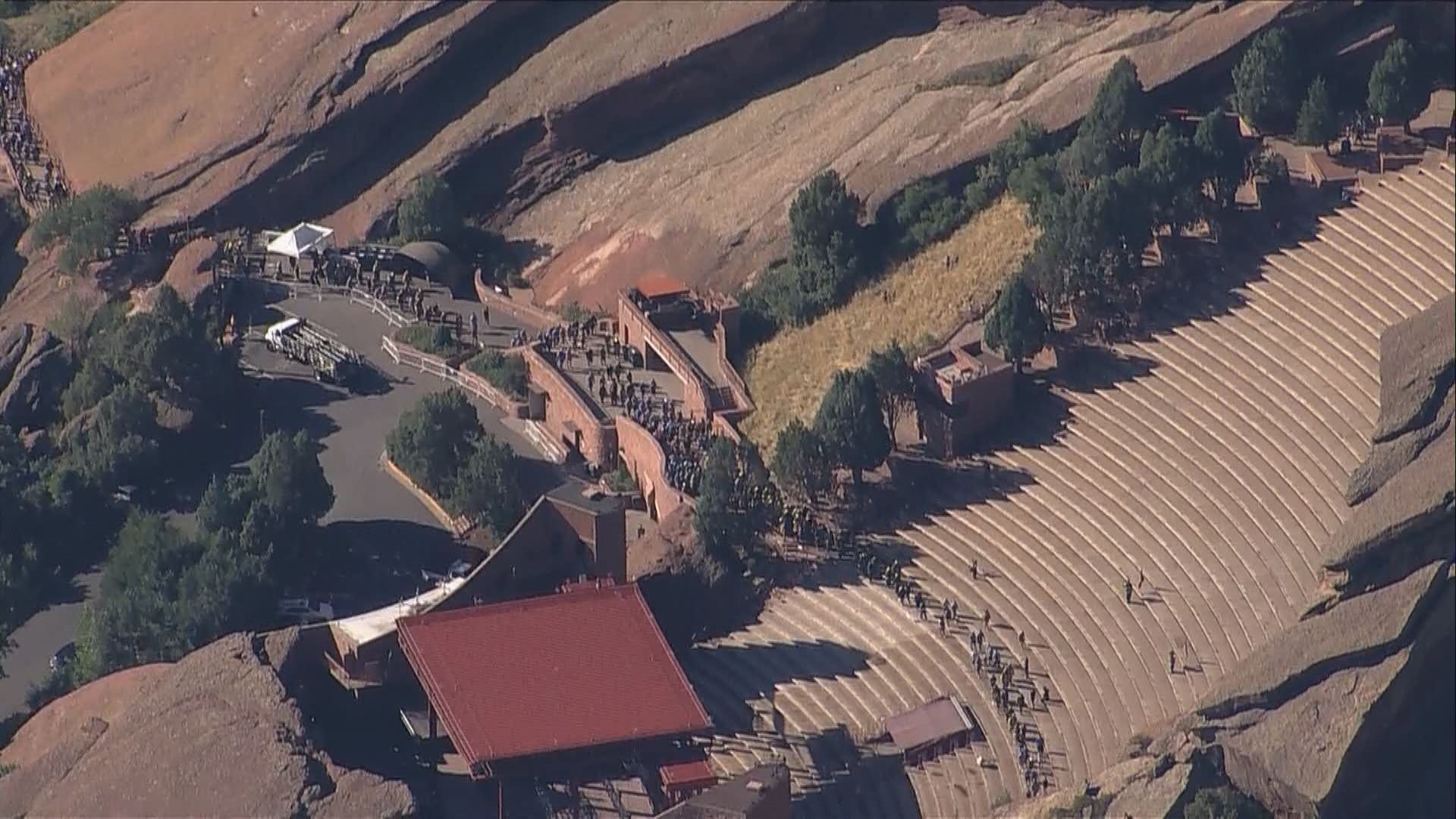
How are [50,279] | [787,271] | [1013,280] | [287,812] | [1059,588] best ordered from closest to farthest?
1. [287,812]
2. [1059,588]
3. [1013,280]
4. [787,271]
5. [50,279]

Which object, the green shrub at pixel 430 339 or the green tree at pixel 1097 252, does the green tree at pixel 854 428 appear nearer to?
the green tree at pixel 1097 252

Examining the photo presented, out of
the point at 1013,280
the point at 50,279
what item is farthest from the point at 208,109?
the point at 1013,280

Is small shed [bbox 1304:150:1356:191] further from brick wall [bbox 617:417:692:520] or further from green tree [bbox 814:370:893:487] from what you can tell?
brick wall [bbox 617:417:692:520]

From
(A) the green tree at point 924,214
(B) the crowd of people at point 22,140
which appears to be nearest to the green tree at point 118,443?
(B) the crowd of people at point 22,140

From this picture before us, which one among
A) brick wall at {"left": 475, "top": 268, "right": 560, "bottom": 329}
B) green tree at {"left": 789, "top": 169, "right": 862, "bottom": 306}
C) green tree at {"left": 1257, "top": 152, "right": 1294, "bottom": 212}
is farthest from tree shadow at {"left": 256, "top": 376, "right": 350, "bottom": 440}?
green tree at {"left": 1257, "top": 152, "right": 1294, "bottom": 212}

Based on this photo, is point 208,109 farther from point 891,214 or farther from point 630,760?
point 630,760

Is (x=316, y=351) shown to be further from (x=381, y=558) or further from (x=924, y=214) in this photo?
(x=924, y=214)
